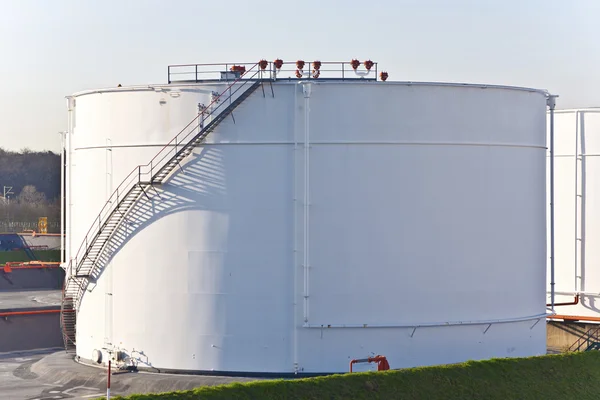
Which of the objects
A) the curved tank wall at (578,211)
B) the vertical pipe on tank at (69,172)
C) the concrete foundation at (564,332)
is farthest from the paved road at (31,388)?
the curved tank wall at (578,211)

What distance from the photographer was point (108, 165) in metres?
32.3

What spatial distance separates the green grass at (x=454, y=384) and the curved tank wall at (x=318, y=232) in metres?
2.21

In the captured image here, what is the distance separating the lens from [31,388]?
98.8 feet

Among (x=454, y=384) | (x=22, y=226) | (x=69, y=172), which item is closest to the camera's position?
(x=454, y=384)

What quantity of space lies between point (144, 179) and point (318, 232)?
5686mm

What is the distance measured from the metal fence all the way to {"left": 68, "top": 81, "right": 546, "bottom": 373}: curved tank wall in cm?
7403

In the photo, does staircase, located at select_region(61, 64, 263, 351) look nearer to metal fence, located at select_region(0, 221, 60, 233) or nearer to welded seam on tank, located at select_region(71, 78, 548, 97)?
welded seam on tank, located at select_region(71, 78, 548, 97)

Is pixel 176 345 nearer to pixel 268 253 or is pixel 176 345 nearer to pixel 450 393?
pixel 268 253

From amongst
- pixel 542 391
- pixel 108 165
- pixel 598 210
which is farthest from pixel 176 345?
pixel 598 210

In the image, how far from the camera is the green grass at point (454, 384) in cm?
2462

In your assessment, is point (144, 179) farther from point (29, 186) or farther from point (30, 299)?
point (29, 186)

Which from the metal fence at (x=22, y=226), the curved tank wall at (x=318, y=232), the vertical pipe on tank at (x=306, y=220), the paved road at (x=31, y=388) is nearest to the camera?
the paved road at (x=31, y=388)

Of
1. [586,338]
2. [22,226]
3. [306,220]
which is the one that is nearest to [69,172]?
[306,220]

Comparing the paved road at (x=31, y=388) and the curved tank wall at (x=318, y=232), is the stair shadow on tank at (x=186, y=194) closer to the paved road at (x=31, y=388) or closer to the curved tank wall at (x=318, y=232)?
the curved tank wall at (x=318, y=232)
